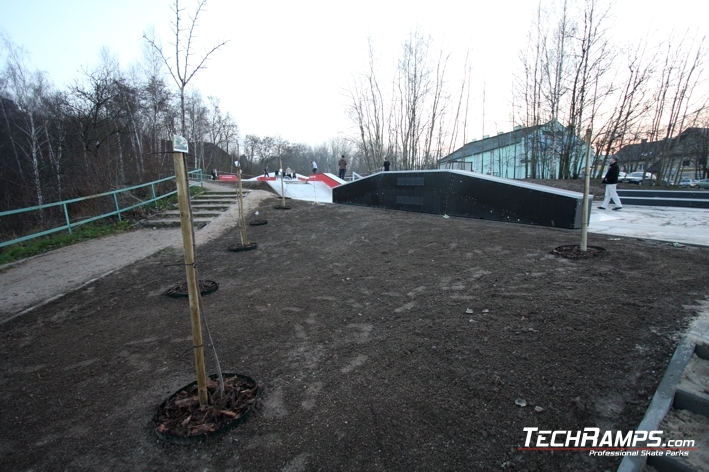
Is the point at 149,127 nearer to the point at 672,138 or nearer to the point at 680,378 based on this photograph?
the point at 680,378

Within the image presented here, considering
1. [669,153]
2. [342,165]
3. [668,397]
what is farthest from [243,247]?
[669,153]

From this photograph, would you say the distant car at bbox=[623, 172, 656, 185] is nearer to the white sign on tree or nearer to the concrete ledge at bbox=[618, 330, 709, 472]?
the concrete ledge at bbox=[618, 330, 709, 472]

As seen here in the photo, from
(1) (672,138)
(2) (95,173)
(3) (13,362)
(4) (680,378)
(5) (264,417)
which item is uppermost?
(1) (672,138)

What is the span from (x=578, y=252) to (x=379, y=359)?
3.65m

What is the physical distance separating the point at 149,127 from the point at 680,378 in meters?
Answer: 30.6

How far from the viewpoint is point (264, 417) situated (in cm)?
236

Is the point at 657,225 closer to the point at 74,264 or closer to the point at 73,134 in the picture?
the point at 74,264

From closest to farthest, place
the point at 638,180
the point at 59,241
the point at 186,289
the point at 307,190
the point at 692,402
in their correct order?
the point at 692,402 < the point at 186,289 < the point at 59,241 < the point at 307,190 < the point at 638,180

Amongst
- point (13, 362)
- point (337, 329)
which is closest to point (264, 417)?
point (337, 329)

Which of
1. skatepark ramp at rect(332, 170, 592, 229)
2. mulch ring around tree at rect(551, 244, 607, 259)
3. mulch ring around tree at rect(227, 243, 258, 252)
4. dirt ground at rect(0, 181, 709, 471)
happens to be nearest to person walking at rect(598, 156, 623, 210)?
skatepark ramp at rect(332, 170, 592, 229)

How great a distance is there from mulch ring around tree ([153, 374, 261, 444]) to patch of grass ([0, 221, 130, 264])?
838 centimetres

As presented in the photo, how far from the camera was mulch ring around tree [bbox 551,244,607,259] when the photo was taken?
4641 millimetres

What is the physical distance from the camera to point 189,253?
2.20m

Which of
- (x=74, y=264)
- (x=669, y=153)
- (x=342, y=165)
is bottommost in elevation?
(x=74, y=264)
